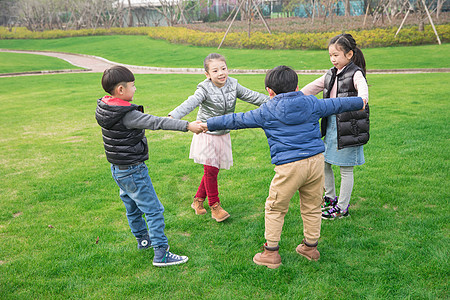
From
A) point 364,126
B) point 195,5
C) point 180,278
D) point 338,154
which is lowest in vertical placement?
point 180,278

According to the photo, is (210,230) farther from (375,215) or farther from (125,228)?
(375,215)

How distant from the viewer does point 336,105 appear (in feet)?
10.7

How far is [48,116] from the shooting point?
11078mm

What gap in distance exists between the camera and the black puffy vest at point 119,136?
10.5 feet

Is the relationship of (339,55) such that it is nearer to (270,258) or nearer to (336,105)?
(336,105)

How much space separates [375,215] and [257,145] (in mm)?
3490

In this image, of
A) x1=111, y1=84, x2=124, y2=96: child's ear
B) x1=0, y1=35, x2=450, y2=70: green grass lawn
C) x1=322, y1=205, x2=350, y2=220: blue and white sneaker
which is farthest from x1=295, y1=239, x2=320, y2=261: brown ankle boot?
x1=0, y1=35, x2=450, y2=70: green grass lawn

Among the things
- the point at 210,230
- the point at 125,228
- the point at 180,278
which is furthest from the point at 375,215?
the point at 125,228

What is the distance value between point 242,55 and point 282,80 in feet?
67.6

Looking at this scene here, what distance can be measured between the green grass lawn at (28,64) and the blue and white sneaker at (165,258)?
77.2ft

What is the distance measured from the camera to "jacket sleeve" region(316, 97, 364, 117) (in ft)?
10.6

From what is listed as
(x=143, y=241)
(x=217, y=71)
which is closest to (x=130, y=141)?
(x=143, y=241)

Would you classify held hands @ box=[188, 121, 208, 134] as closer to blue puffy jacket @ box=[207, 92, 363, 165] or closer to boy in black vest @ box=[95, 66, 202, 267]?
boy in black vest @ box=[95, 66, 202, 267]

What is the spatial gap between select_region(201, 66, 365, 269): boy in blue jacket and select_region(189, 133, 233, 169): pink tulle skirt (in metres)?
0.89
